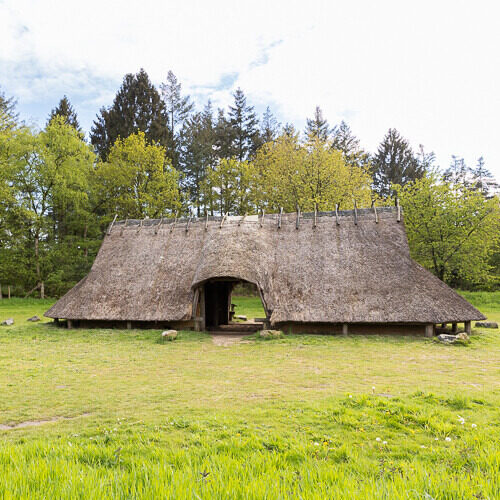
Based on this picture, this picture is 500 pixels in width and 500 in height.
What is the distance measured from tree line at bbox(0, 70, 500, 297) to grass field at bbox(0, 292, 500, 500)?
14.1 m

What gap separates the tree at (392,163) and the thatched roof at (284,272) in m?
32.3

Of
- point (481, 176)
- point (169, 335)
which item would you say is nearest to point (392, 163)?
point (481, 176)

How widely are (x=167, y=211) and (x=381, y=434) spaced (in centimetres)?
2799

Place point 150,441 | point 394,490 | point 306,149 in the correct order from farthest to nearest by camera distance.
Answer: point 306,149 → point 150,441 → point 394,490

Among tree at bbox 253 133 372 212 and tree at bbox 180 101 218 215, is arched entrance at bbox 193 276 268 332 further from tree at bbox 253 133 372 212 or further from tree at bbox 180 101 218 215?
tree at bbox 180 101 218 215

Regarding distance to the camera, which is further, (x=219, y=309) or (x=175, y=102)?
(x=175, y=102)

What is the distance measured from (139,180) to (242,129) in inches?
562

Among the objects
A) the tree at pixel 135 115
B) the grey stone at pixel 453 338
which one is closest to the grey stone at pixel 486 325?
the grey stone at pixel 453 338

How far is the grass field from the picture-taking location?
2.60 meters

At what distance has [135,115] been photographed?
36.6 meters

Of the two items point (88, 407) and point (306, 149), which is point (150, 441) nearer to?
point (88, 407)

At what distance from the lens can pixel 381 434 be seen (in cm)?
451

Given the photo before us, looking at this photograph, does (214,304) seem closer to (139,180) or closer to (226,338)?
(226,338)

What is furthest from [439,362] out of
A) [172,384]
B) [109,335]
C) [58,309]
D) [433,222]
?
[433,222]
